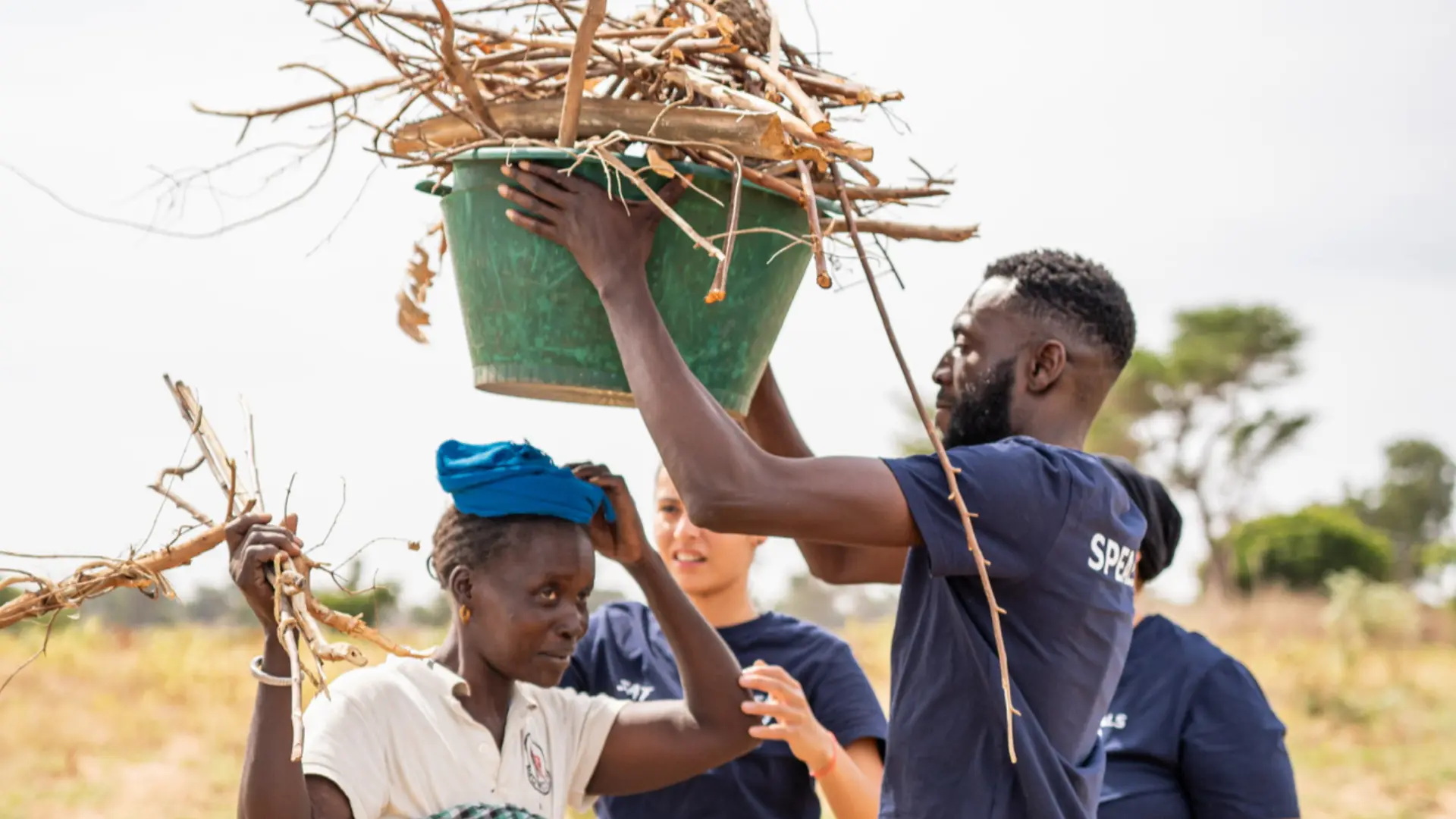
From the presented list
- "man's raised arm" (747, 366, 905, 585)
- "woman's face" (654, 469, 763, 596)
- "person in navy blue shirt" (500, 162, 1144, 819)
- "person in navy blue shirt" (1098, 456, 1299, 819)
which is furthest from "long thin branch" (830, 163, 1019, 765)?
"woman's face" (654, 469, 763, 596)

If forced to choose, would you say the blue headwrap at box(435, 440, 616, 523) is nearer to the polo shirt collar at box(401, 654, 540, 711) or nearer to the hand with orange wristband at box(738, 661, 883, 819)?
the polo shirt collar at box(401, 654, 540, 711)

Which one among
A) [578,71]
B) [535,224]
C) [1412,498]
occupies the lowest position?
[1412,498]

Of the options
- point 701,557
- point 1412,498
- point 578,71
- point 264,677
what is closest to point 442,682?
point 264,677

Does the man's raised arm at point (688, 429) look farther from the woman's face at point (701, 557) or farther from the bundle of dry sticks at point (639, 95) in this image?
the woman's face at point (701, 557)

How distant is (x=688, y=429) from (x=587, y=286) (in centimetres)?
31

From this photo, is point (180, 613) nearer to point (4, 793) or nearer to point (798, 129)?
point (4, 793)

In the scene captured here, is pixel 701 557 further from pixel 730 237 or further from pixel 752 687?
pixel 730 237

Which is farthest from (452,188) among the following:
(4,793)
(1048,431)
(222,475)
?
(4,793)

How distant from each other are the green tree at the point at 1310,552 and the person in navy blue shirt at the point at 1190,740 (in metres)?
25.5

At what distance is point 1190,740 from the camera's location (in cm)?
322

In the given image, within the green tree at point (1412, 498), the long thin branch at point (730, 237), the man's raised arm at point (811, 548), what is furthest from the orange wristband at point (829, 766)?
the green tree at point (1412, 498)

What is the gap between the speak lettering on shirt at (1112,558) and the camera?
2377 millimetres

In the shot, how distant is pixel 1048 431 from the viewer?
2.56 m

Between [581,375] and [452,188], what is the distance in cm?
37
